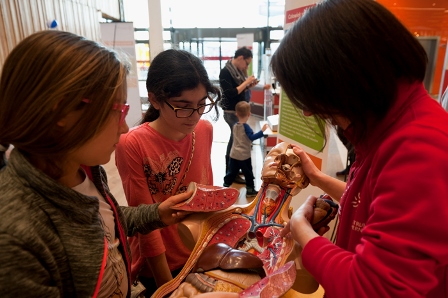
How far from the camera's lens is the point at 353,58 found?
0.57 metres

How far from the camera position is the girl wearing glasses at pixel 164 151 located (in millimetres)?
1186

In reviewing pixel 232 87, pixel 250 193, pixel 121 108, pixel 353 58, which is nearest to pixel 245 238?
pixel 121 108

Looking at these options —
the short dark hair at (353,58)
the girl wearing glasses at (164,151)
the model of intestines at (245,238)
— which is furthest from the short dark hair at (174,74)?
the short dark hair at (353,58)

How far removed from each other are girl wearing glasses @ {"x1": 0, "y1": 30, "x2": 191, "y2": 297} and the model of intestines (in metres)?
0.27

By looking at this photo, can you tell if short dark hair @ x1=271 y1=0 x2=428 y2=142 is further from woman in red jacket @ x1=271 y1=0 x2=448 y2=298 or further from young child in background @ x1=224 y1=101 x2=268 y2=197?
young child in background @ x1=224 y1=101 x2=268 y2=197

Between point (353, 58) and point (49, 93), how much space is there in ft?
1.91

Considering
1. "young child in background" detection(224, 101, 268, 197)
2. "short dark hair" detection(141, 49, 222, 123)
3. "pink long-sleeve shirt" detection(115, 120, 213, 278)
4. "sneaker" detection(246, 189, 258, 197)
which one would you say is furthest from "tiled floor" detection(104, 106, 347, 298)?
"short dark hair" detection(141, 49, 222, 123)

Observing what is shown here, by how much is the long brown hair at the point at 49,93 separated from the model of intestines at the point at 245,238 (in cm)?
46

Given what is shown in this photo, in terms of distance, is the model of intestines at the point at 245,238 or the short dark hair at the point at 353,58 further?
the model of intestines at the point at 245,238

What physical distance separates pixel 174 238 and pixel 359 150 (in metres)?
0.89

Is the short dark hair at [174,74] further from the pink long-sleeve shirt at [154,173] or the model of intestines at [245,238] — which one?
the model of intestines at [245,238]

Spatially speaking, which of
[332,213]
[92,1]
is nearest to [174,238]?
[332,213]

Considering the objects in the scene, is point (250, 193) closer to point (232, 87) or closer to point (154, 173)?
point (232, 87)

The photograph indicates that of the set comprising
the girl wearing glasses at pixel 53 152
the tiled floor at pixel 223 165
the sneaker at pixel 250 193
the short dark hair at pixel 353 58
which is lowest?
the tiled floor at pixel 223 165
